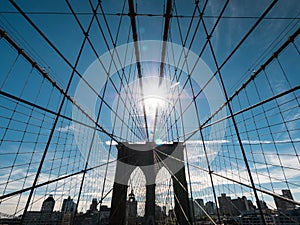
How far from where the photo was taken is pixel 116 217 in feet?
23.8

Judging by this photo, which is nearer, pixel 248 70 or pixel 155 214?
pixel 248 70

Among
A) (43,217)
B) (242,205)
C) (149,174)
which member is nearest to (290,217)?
(242,205)

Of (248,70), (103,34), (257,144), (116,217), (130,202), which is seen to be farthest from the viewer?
(130,202)

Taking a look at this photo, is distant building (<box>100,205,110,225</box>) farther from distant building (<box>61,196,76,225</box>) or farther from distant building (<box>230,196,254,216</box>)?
distant building (<box>230,196,254,216</box>)

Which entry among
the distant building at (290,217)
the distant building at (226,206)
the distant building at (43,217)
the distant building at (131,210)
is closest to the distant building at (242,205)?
the distant building at (226,206)

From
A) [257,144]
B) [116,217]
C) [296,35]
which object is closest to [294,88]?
[296,35]

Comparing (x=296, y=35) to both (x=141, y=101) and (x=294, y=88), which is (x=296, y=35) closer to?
(x=294, y=88)

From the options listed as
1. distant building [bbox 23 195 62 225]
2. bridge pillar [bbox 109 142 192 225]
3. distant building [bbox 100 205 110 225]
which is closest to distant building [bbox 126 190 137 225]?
bridge pillar [bbox 109 142 192 225]

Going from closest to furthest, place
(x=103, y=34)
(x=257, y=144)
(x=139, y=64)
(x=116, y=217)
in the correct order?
(x=257, y=144)
(x=103, y=34)
(x=116, y=217)
(x=139, y=64)

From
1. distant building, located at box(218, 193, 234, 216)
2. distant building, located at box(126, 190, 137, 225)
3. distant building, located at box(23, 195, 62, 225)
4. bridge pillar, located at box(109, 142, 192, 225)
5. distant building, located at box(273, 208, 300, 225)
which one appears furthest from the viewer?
distant building, located at box(126, 190, 137, 225)

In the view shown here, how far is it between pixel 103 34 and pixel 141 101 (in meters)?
9.99

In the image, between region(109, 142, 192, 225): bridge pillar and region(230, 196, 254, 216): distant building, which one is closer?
region(230, 196, 254, 216): distant building

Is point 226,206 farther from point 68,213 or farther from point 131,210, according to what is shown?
point 131,210

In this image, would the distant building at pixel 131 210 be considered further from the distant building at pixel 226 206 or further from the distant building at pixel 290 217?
the distant building at pixel 290 217
